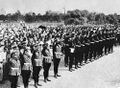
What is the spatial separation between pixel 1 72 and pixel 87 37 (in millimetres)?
8676

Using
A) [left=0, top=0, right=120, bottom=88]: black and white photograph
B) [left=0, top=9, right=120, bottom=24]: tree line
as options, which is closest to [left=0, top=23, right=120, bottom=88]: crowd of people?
[left=0, top=0, right=120, bottom=88]: black and white photograph

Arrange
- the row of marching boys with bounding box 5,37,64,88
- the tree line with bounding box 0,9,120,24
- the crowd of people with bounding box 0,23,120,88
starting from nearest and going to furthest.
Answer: the row of marching boys with bounding box 5,37,64,88, the crowd of people with bounding box 0,23,120,88, the tree line with bounding box 0,9,120,24

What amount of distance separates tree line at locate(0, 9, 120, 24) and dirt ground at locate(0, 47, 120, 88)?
262 ft

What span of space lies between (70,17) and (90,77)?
11186cm

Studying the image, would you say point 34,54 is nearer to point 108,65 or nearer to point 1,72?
point 1,72

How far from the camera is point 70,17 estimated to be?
130 metres

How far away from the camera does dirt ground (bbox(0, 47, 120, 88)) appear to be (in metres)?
16.2

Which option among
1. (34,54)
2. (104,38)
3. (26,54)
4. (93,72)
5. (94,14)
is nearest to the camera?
(26,54)

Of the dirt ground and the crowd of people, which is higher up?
the crowd of people

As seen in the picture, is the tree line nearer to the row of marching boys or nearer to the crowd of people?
the crowd of people

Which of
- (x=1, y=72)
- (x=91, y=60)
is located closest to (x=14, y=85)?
(x=1, y=72)

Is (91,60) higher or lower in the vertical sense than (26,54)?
lower

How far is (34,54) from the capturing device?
1592cm

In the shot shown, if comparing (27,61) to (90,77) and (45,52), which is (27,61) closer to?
(45,52)
